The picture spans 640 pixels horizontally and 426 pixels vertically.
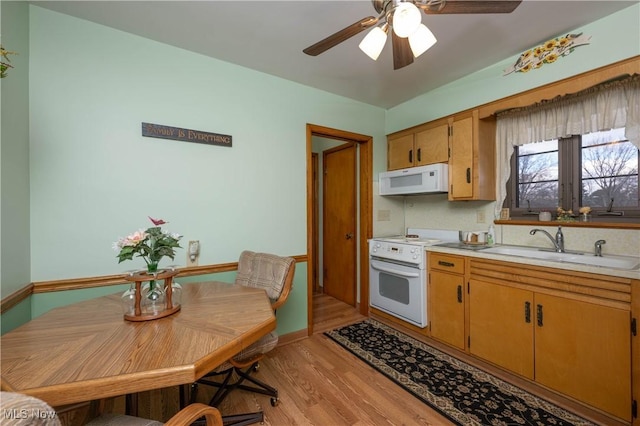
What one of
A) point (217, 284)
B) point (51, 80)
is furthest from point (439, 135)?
point (51, 80)

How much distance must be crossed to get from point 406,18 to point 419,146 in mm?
1949

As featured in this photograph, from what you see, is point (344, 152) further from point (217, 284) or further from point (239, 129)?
point (217, 284)

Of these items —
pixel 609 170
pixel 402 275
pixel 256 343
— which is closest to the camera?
pixel 256 343

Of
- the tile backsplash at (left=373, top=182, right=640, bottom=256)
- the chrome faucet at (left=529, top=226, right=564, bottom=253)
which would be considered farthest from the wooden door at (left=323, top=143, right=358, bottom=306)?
the chrome faucet at (left=529, top=226, right=564, bottom=253)

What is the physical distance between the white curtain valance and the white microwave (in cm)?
53

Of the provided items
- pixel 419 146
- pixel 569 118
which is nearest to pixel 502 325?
pixel 569 118

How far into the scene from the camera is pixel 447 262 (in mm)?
2352

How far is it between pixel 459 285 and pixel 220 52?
2844 mm

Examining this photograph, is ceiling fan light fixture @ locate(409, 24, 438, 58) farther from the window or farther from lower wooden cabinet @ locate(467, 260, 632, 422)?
the window

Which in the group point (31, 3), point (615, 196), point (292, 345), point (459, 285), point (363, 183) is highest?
point (31, 3)

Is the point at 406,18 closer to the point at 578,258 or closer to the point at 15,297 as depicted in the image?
the point at 578,258

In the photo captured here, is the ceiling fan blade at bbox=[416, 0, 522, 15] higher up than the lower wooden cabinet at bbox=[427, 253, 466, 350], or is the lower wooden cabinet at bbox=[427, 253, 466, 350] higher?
the ceiling fan blade at bbox=[416, 0, 522, 15]

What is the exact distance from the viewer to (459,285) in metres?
2.26

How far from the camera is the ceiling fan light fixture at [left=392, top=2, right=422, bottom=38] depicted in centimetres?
117
